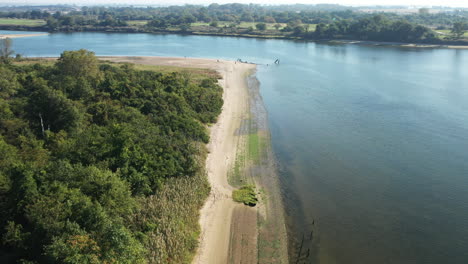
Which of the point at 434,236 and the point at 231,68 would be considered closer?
the point at 434,236

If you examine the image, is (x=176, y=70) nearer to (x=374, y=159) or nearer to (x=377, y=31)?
(x=374, y=159)

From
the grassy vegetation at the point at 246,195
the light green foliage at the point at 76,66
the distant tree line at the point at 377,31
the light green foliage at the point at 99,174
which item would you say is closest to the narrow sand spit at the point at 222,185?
the grassy vegetation at the point at 246,195

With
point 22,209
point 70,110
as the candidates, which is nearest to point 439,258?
point 22,209

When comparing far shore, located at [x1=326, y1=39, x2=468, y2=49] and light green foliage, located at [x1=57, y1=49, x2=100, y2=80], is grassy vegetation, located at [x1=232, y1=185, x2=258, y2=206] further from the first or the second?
far shore, located at [x1=326, y1=39, x2=468, y2=49]

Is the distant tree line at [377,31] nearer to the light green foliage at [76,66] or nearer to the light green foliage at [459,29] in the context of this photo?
the light green foliage at [459,29]

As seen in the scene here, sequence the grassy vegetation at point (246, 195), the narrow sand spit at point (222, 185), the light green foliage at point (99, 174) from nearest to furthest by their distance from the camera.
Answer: the light green foliage at point (99, 174) < the narrow sand spit at point (222, 185) < the grassy vegetation at point (246, 195)

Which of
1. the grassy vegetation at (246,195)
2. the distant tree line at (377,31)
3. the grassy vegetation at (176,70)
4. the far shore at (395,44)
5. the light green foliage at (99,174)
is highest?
the distant tree line at (377,31)

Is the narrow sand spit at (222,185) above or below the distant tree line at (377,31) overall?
below

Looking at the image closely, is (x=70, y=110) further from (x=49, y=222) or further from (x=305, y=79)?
(x=305, y=79)
